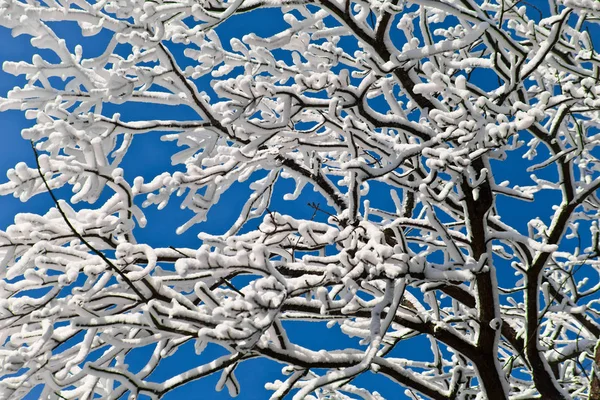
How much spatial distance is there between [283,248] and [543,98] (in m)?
1.88

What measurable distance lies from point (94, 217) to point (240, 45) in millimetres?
1834

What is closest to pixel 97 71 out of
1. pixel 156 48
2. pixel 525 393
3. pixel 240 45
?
pixel 156 48

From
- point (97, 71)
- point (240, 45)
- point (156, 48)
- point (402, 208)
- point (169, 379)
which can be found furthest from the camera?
point (402, 208)

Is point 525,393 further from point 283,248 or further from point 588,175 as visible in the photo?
point 588,175

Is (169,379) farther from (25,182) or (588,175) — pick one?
(588,175)

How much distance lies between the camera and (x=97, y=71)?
4102mm

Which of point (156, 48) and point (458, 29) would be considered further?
point (458, 29)

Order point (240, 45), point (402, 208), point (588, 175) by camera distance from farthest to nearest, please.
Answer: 1. point (588, 175)
2. point (402, 208)
3. point (240, 45)

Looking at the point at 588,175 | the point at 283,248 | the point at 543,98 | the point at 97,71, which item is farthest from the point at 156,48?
the point at 588,175

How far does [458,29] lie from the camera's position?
5410 mm

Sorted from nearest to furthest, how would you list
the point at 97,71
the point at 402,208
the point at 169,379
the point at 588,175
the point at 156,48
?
the point at 169,379
the point at 156,48
the point at 97,71
the point at 402,208
the point at 588,175

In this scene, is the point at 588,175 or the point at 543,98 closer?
the point at 543,98

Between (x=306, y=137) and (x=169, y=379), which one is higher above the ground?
(x=306, y=137)

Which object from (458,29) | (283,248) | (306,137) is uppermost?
(458,29)
